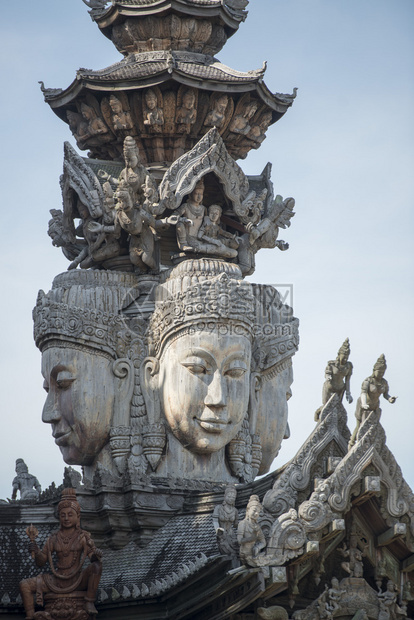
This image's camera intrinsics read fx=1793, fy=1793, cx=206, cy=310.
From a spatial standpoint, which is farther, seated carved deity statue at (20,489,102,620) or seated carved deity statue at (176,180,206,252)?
seated carved deity statue at (176,180,206,252)

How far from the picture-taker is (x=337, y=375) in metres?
29.1

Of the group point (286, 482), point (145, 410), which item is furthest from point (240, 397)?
point (286, 482)

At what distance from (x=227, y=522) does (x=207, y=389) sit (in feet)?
14.2

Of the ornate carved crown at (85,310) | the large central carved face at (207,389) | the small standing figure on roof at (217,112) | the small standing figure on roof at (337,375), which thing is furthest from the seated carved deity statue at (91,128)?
the small standing figure on roof at (337,375)

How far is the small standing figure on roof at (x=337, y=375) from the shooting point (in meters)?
29.1

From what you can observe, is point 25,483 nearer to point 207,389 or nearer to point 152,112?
point 207,389

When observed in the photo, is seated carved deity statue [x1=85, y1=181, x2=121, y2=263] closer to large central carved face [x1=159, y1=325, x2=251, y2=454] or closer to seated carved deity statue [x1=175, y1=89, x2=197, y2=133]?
seated carved deity statue [x1=175, y1=89, x2=197, y2=133]

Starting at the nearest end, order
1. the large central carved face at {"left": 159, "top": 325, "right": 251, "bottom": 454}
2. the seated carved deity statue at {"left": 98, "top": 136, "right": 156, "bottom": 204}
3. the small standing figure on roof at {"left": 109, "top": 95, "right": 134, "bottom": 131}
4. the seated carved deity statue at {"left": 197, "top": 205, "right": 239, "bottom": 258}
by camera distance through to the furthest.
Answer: the large central carved face at {"left": 159, "top": 325, "right": 251, "bottom": 454}, the seated carved deity statue at {"left": 98, "top": 136, "right": 156, "bottom": 204}, the seated carved deity statue at {"left": 197, "top": 205, "right": 239, "bottom": 258}, the small standing figure on roof at {"left": 109, "top": 95, "right": 134, "bottom": 131}

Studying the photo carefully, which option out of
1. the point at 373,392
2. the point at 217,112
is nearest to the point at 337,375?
the point at 373,392

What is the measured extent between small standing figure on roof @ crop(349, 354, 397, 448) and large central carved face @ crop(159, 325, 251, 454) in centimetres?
446

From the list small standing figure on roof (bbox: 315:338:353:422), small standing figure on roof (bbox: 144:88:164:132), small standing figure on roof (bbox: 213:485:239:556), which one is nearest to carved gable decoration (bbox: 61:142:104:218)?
small standing figure on roof (bbox: 144:88:164:132)

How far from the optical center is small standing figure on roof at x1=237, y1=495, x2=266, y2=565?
2639cm

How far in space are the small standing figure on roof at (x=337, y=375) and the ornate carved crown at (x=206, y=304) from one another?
3233mm

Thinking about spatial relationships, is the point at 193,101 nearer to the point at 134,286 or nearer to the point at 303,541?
the point at 134,286
